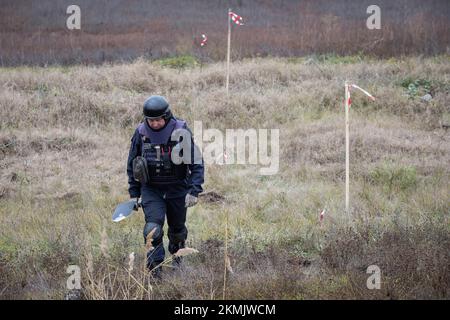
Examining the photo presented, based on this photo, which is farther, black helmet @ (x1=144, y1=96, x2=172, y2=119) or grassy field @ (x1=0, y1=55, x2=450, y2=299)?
black helmet @ (x1=144, y1=96, x2=172, y2=119)

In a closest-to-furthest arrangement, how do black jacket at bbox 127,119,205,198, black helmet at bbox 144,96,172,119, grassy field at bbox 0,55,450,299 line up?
grassy field at bbox 0,55,450,299, black helmet at bbox 144,96,172,119, black jacket at bbox 127,119,205,198

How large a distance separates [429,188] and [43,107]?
26.0 ft

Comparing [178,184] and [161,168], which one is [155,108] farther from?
[178,184]

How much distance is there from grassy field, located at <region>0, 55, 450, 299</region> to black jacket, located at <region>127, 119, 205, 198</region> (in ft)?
2.22

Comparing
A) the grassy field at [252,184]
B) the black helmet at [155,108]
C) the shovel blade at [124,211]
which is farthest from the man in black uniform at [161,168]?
the grassy field at [252,184]

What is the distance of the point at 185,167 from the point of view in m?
5.92

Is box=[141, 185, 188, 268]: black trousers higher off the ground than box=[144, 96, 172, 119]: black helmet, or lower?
lower

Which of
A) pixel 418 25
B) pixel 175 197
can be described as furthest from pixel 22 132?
pixel 418 25

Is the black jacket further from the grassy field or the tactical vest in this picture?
the grassy field

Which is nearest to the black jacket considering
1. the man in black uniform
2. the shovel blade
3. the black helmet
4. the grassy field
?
the man in black uniform

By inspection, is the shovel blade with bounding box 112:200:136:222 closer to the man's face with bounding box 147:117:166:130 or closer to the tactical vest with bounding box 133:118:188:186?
the tactical vest with bounding box 133:118:188:186

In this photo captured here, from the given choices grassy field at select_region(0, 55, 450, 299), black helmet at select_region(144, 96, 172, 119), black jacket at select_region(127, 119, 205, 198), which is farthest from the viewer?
black jacket at select_region(127, 119, 205, 198)

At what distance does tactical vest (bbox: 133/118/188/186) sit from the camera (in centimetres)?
575
